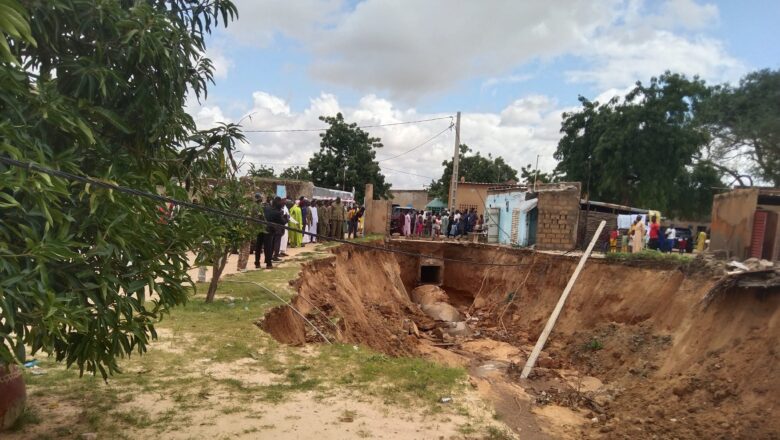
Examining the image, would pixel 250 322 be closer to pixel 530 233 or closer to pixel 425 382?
pixel 425 382

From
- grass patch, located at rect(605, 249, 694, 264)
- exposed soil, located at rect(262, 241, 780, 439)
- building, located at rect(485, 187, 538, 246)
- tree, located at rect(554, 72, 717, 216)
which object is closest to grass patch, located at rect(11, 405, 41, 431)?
exposed soil, located at rect(262, 241, 780, 439)

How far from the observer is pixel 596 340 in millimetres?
12867

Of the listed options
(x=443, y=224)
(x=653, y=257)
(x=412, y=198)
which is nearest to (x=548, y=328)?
(x=653, y=257)

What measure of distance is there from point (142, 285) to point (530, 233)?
1864 centimetres

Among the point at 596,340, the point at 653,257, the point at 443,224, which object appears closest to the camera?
the point at 596,340

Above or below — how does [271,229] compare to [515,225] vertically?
below

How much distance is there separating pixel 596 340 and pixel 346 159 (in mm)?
26973

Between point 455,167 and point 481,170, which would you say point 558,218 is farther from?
point 481,170

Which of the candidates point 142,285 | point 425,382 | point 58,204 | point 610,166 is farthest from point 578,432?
point 610,166

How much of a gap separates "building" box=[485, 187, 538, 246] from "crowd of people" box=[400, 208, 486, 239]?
88cm

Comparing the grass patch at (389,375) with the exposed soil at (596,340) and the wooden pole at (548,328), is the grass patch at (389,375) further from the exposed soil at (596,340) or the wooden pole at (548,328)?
the wooden pole at (548,328)

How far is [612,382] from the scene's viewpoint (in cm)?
1088

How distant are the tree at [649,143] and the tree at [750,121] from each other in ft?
6.23

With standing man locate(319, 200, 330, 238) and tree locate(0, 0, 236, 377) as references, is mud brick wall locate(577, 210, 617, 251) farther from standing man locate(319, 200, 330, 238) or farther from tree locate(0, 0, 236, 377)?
tree locate(0, 0, 236, 377)
